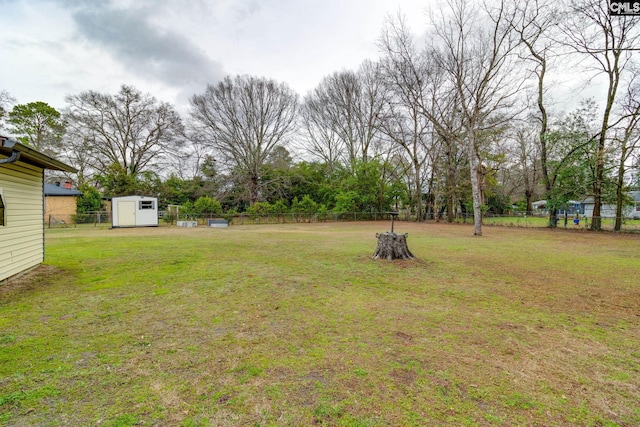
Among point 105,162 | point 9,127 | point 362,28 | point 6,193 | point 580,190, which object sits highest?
point 362,28

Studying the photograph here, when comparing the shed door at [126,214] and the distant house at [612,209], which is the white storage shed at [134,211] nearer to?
the shed door at [126,214]

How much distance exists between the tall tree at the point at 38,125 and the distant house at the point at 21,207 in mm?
23047

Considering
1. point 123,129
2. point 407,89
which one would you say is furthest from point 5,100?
point 407,89

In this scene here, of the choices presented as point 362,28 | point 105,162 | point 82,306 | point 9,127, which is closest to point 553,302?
point 82,306

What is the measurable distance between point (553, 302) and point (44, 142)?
31.7 m

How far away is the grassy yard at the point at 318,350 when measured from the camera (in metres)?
1.77

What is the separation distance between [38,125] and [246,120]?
16044 mm

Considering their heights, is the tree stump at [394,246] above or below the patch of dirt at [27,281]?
above

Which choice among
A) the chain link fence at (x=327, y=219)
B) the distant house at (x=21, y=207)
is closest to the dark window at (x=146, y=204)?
the chain link fence at (x=327, y=219)

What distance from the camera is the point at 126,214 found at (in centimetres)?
1733

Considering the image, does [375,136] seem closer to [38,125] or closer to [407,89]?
[407,89]

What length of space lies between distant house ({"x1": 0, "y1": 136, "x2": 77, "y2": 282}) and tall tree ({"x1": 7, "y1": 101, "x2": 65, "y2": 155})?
23.0 meters

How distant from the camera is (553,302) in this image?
3953 millimetres

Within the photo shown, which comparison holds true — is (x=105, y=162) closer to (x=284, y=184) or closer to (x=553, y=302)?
(x=284, y=184)
